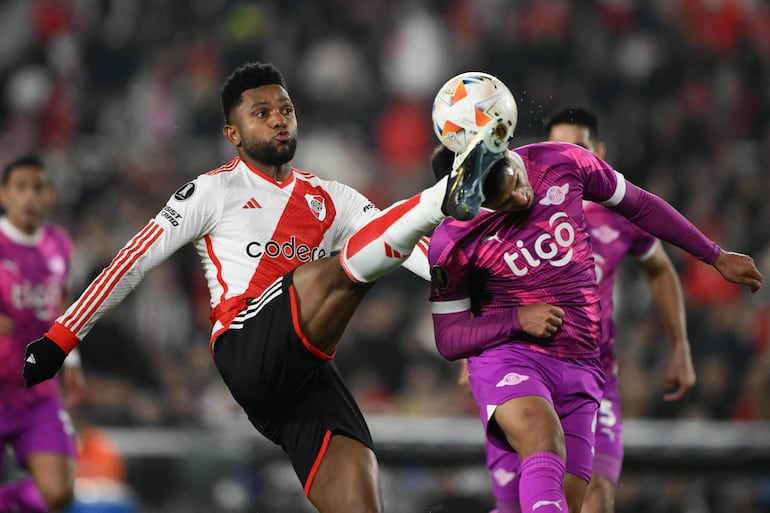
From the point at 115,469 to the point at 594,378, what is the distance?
4.91 meters

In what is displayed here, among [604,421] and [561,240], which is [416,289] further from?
[561,240]

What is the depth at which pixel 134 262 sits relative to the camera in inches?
177

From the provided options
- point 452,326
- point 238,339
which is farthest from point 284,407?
point 452,326

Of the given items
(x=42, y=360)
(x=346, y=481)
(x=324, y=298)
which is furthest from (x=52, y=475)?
(x=324, y=298)

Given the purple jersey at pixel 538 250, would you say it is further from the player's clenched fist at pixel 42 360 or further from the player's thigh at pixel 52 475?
the player's thigh at pixel 52 475

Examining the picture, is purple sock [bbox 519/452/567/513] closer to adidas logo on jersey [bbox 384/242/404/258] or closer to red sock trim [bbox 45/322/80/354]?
adidas logo on jersey [bbox 384/242/404/258]

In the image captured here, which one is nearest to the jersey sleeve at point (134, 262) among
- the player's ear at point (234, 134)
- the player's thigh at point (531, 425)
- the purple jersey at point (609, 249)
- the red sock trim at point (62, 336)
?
the red sock trim at point (62, 336)

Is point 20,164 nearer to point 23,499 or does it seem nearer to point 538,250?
point 23,499

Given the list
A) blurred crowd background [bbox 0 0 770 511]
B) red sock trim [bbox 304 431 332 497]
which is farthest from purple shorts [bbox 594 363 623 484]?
blurred crowd background [bbox 0 0 770 511]

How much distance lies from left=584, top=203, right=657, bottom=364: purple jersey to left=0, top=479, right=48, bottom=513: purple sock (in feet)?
11.3

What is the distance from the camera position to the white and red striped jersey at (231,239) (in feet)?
14.8

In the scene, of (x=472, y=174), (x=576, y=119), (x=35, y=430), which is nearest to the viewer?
(x=472, y=174)

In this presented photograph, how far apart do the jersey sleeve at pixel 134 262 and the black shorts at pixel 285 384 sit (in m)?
0.40

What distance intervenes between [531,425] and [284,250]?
1.26m
